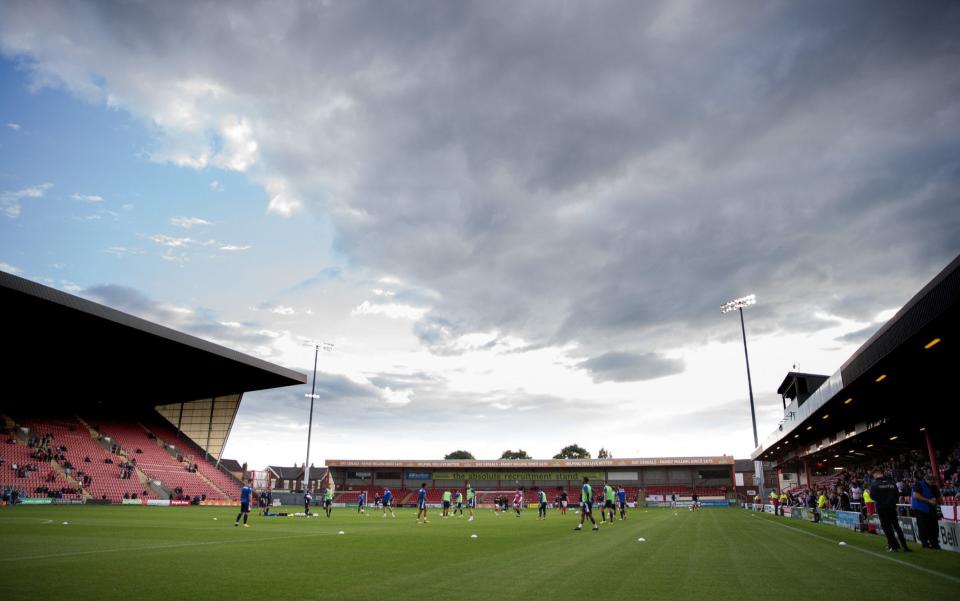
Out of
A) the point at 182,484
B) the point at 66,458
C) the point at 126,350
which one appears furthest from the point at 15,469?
the point at 182,484

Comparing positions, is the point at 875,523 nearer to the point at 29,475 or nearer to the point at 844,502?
the point at 844,502

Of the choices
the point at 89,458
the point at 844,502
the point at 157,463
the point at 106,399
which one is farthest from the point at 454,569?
the point at 106,399

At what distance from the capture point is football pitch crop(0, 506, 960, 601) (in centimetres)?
740

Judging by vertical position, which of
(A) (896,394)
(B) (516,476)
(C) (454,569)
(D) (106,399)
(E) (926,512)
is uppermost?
(D) (106,399)

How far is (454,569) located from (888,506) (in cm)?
1098

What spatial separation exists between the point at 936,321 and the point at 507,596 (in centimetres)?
1387

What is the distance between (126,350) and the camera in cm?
4319

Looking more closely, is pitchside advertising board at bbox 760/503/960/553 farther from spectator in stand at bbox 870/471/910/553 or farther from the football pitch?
spectator in stand at bbox 870/471/910/553

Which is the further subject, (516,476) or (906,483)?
(516,476)

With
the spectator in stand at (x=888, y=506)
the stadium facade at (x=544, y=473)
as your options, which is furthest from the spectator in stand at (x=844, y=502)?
the stadium facade at (x=544, y=473)

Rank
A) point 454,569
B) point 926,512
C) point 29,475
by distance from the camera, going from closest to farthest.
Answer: point 454,569 → point 926,512 → point 29,475

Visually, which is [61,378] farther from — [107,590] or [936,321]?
[936,321]

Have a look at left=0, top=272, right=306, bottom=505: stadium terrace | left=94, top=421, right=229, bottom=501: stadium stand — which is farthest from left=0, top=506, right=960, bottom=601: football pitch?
left=94, top=421, right=229, bottom=501: stadium stand

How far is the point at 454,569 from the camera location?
9.73 m
